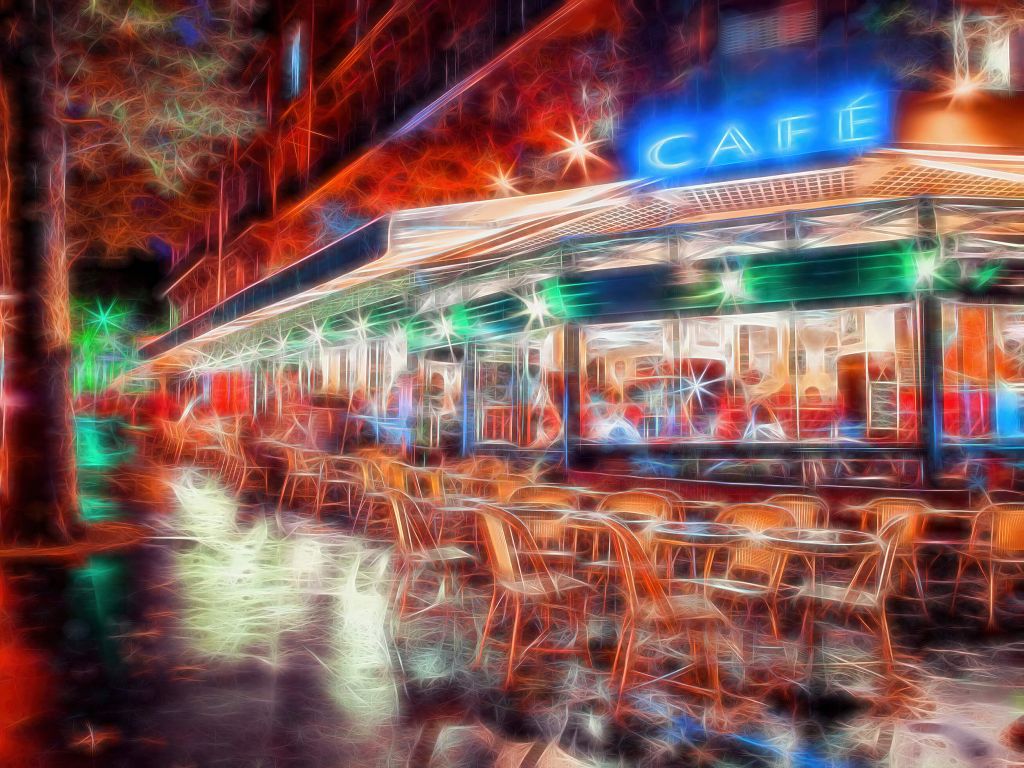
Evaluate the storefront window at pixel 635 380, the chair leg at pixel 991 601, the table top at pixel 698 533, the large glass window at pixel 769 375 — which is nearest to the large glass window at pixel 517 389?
the storefront window at pixel 635 380

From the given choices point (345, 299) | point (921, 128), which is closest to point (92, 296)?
point (345, 299)

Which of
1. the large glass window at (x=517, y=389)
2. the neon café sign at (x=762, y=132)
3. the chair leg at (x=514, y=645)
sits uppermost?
the neon café sign at (x=762, y=132)

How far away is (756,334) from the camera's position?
33.1 ft

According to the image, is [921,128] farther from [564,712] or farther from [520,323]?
[520,323]

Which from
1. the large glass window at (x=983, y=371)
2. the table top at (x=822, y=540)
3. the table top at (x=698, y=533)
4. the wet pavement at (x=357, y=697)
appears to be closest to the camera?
the wet pavement at (x=357, y=697)

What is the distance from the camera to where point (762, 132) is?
7922mm

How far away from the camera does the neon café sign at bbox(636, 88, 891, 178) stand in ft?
22.8

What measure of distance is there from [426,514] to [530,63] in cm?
1091

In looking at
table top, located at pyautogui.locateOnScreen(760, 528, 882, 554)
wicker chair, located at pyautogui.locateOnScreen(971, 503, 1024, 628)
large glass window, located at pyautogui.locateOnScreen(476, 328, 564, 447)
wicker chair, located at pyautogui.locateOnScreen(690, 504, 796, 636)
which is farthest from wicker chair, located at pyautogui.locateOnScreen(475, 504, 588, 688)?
large glass window, located at pyautogui.locateOnScreen(476, 328, 564, 447)

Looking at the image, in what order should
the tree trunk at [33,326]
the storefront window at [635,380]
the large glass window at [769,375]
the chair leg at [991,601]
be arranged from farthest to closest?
1. the storefront window at [635,380]
2. the large glass window at [769,375]
3. the tree trunk at [33,326]
4. the chair leg at [991,601]

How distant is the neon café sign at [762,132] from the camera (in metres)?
6.95

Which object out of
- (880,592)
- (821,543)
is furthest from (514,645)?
(880,592)

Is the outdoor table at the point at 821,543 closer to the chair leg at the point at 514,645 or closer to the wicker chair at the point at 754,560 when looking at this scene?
the wicker chair at the point at 754,560

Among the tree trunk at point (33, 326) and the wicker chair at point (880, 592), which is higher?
the tree trunk at point (33, 326)
